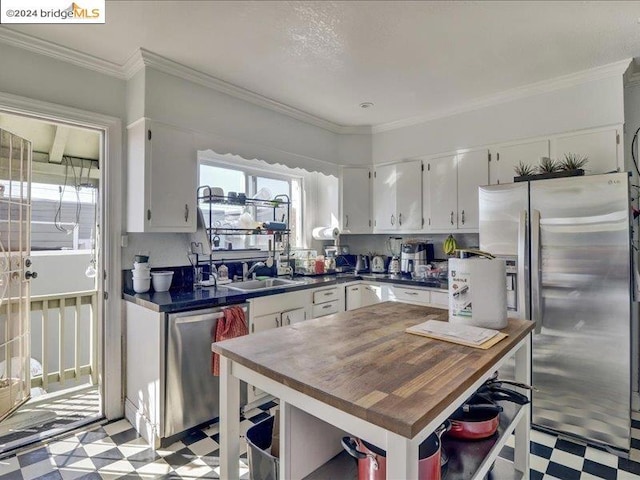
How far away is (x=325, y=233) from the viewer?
402cm

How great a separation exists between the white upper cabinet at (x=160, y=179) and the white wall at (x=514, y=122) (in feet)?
7.13

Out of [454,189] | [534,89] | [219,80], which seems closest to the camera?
[219,80]

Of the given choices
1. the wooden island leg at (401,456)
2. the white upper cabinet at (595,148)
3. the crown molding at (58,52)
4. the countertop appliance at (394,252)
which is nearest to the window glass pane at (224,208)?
the crown molding at (58,52)

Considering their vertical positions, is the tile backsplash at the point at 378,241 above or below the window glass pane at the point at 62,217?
below

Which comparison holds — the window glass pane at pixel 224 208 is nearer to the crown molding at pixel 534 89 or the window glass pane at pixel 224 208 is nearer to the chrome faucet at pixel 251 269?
the chrome faucet at pixel 251 269

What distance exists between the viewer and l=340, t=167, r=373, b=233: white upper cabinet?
13.1 feet

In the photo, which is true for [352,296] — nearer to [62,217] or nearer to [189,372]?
[189,372]

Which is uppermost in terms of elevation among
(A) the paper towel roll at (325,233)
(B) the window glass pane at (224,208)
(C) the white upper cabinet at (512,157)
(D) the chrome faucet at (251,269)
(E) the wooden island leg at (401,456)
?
(C) the white upper cabinet at (512,157)

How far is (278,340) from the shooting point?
1354 mm

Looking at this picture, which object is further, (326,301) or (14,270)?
(326,301)

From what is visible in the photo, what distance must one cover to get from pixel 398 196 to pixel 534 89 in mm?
1501

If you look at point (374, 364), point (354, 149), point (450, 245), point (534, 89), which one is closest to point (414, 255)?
point (450, 245)

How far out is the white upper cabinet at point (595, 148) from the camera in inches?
103

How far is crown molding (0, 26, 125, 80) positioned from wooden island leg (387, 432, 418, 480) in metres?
2.93
